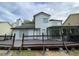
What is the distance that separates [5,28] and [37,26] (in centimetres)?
55

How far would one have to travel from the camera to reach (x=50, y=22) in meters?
2.58

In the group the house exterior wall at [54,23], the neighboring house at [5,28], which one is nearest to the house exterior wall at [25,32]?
the neighboring house at [5,28]

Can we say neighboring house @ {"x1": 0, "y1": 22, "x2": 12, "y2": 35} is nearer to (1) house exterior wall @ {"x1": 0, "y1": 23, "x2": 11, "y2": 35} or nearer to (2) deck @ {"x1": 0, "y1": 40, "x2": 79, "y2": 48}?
(1) house exterior wall @ {"x1": 0, "y1": 23, "x2": 11, "y2": 35}

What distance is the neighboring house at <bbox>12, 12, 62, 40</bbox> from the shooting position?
2557 millimetres

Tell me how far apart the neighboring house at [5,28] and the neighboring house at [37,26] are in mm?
86

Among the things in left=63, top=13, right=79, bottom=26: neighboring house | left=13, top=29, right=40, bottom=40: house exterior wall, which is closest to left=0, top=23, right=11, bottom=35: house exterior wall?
left=13, top=29, right=40, bottom=40: house exterior wall

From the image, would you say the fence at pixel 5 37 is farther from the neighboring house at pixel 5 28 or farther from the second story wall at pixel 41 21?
the second story wall at pixel 41 21

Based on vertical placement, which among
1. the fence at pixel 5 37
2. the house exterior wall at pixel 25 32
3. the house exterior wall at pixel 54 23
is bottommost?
the fence at pixel 5 37

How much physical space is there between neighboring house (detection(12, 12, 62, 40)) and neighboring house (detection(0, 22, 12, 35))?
9 centimetres

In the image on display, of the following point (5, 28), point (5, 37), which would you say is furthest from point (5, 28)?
point (5, 37)

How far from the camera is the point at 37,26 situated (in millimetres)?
2566

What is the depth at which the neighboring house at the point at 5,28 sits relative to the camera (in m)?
2.54

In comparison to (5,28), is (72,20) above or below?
above

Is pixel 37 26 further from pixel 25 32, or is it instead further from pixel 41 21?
pixel 25 32
